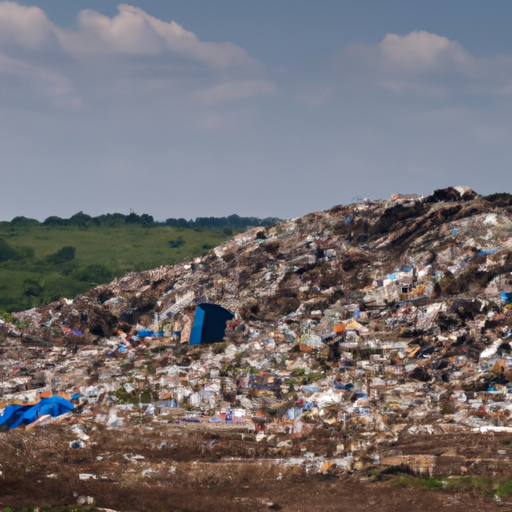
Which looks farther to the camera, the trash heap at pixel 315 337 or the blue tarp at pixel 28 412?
the blue tarp at pixel 28 412

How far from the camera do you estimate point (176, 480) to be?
37.1ft

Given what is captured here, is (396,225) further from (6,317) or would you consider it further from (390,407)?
(6,317)

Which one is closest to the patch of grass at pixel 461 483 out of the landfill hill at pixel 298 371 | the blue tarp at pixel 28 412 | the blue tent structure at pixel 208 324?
the landfill hill at pixel 298 371

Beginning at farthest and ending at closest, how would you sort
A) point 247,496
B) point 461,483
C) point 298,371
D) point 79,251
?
1. point 79,251
2. point 298,371
3. point 247,496
4. point 461,483

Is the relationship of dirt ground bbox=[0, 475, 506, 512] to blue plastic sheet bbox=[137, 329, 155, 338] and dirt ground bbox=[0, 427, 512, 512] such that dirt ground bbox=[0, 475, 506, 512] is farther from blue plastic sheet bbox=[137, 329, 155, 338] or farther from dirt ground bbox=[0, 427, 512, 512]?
blue plastic sheet bbox=[137, 329, 155, 338]

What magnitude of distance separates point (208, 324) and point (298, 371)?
4.37 m

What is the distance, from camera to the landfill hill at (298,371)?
1116 cm

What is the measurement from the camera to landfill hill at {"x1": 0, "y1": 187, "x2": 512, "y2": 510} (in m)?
11.2

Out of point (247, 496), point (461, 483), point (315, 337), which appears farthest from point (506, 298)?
point (247, 496)

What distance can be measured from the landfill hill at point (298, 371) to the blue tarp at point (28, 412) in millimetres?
412

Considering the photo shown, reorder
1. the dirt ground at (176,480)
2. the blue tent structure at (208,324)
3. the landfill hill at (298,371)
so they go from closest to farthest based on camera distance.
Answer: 1. the dirt ground at (176,480)
2. the landfill hill at (298,371)
3. the blue tent structure at (208,324)

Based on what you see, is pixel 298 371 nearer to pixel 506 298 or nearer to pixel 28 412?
→ pixel 506 298

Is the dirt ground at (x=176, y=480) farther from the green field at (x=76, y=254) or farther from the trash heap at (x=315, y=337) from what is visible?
the green field at (x=76, y=254)

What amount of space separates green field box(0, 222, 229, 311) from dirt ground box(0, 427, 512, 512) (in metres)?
31.5
